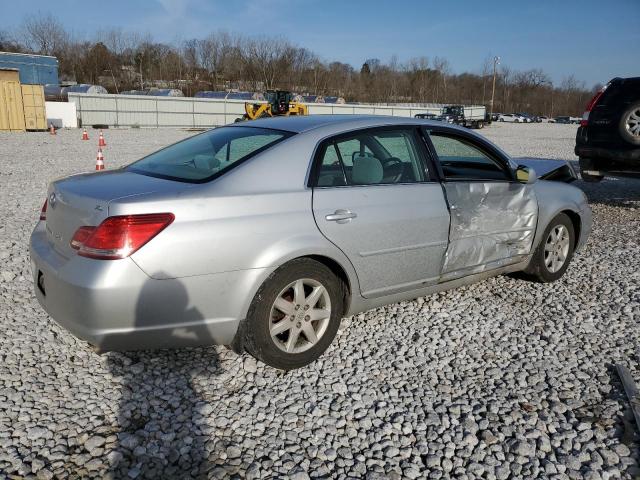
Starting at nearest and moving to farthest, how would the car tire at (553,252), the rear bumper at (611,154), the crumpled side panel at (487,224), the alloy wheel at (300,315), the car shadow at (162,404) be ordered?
the car shadow at (162,404)
the alloy wheel at (300,315)
the crumpled side panel at (487,224)
the car tire at (553,252)
the rear bumper at (611,154)

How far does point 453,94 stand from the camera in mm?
100938

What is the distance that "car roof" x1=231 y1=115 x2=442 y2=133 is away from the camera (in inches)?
143

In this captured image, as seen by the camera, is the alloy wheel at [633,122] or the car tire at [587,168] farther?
the car tire at [587,168]

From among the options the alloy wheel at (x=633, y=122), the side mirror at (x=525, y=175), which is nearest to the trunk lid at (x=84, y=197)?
the side mirror at (x=525, y=175)

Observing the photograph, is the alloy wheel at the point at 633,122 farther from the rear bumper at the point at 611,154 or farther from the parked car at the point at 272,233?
the parked car at the point at 272,233

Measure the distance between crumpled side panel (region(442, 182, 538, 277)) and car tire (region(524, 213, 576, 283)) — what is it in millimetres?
272

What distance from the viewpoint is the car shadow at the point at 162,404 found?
249 centimetres

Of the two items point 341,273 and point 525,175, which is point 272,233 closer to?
point 341,273

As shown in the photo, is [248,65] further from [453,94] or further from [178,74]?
[453,94]

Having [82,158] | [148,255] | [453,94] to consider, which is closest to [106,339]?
[148,255]

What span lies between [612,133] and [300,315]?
23.4 ft

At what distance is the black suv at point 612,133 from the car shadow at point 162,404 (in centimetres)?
731

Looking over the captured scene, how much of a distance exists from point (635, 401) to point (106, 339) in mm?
2944

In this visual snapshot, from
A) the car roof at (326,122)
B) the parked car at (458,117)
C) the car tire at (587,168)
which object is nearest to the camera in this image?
the car roof at (326,122)
